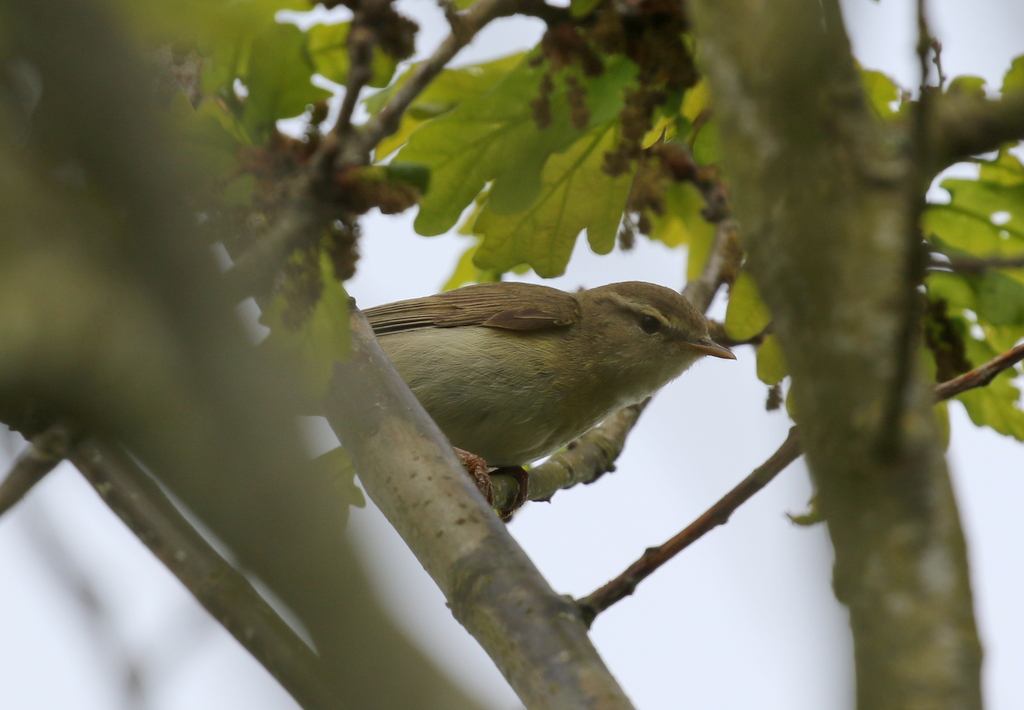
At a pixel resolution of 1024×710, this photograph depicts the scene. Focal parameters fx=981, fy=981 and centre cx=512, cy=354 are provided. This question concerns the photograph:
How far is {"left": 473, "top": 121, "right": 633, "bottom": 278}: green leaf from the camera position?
12.9ft

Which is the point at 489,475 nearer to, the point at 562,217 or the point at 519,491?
the point at 519,491

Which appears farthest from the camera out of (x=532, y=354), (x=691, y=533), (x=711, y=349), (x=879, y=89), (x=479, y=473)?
(x=711, y=349)

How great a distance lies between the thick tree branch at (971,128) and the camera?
144 centimetres

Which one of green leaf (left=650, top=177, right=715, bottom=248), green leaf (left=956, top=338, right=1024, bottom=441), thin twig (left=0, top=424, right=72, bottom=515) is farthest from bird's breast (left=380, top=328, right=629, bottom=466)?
thin twig (left=0, top=424, right=72, bottom=515)

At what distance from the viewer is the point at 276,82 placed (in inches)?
108

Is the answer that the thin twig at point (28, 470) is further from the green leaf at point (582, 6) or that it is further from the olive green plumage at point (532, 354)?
the olive green plumage at point (532, 354)

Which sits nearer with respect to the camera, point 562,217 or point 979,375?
point 979,375

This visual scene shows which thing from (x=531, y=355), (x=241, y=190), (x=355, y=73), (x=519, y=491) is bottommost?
(x=355, y=73)

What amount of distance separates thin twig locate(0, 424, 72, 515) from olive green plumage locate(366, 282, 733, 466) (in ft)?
9.38

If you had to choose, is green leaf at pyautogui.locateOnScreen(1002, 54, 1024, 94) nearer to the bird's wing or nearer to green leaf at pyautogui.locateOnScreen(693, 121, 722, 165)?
green leaf at pyautogui.locateOnScreen(693, 121, 722, 165)

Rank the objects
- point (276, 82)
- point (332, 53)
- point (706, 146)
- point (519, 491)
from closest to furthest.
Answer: point (276, 82) < point (332, 53) < point (706, 146) < point (519, 491)

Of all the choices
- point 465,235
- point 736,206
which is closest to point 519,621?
point 736,206

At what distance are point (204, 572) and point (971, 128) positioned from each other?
1481mm

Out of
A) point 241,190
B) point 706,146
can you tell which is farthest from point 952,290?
point 241,190
